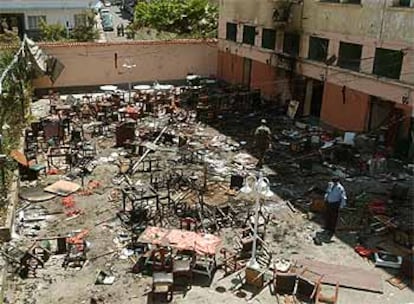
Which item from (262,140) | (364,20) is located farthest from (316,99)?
(262,140)

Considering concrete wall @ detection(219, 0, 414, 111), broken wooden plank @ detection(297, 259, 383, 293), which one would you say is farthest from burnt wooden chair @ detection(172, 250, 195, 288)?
concrete wall @ detection(219, 0, 414, 111)

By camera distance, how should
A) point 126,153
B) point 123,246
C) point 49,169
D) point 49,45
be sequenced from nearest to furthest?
1. point 123,246
2. point 49,169
3. point 126,153
4. point 49,45

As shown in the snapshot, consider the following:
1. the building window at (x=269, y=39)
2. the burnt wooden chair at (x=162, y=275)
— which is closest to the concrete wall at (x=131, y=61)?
the building window at (x=269, y=39)

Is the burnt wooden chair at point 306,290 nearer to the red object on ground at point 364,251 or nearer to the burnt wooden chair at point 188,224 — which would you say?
the red object on ground at point 364,251

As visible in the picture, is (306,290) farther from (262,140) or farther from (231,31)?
(231,31)

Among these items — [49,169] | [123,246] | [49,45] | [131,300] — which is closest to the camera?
[131,300]

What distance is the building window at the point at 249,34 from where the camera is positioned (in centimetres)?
3095

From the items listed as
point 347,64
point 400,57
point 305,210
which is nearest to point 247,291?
point 305,210

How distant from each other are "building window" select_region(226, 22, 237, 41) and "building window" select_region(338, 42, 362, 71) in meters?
10.8

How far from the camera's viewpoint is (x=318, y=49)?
25547mm

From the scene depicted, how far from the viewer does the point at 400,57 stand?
2020cm

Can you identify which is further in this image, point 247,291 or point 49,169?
point 49,169

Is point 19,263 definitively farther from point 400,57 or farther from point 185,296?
point 400,57

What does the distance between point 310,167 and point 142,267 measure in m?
9.21
